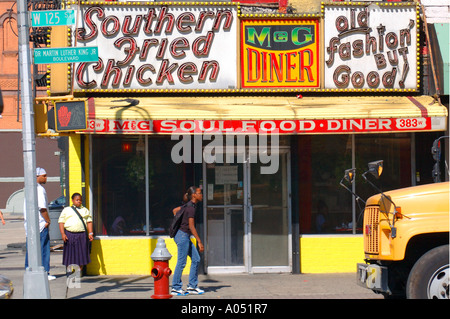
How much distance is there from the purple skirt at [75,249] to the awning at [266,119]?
1.90 metres

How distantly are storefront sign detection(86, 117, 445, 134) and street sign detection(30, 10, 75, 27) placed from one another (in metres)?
2.09

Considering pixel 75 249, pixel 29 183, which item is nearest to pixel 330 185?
pixel 75 249

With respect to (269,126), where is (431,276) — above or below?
below

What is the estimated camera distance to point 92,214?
13258 millimetres

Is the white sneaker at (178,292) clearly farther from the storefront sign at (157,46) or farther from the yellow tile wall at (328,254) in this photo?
the storefront sign at (157,46)

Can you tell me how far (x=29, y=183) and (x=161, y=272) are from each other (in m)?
2.32

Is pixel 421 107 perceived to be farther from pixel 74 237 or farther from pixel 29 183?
pixel 29 183

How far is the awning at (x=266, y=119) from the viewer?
12055 millimetres

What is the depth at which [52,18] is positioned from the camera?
10.5 meters

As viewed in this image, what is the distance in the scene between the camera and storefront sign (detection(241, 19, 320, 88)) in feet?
43.8

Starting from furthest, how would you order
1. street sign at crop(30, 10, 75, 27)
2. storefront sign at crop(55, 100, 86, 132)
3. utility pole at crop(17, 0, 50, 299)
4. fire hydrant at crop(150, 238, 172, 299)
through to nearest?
storefront sign at crop(55, 100, 86, 132) < street sign at crop(30, 10, 75, 27) < fire hydrant at crop(150, 238, 172, 299) < utility pole at crop(17, 0, 50, 299)

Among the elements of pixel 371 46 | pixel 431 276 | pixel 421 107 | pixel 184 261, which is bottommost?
pixel 184 261

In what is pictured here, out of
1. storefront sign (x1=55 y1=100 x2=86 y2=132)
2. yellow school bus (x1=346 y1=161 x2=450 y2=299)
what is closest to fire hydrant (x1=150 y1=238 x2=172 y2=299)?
storefront sign (x1=55 y1=100 x2=86 y2=132)

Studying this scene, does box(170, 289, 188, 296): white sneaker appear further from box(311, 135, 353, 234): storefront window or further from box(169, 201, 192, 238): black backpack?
box(311, 135, 353, 234): storefront window
